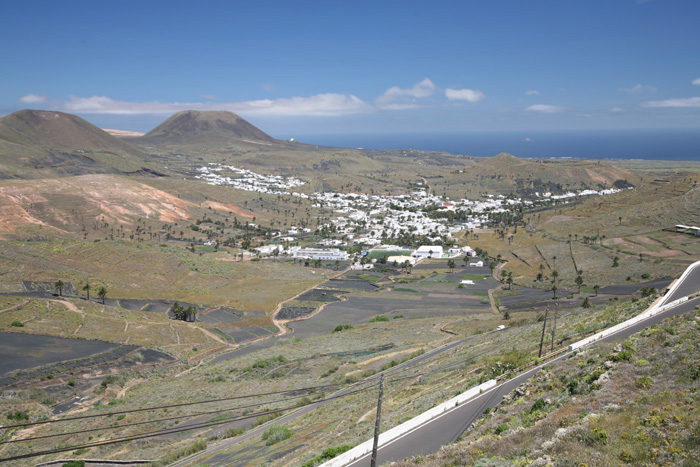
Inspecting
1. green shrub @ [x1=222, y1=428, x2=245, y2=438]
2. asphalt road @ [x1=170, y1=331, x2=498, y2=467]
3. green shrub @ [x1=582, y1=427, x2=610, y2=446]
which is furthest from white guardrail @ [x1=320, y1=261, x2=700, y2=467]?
green shrub @ [x1=222, y1=428, x2=245, y2=438]

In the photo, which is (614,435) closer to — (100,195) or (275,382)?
(275,382)

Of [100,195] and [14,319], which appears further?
[100,195]

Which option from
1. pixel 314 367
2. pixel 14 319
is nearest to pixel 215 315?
pixel 14 319

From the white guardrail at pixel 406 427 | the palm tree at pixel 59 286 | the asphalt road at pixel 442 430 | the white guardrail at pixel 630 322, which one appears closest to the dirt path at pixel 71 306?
the palm tree at pixel 59 286

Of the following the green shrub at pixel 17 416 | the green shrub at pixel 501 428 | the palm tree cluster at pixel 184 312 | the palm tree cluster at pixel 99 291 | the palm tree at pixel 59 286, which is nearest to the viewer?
the green shrub at pixel 501 428

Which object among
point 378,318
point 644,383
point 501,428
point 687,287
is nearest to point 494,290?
point 378,318

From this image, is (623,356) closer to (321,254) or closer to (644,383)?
(644,383)

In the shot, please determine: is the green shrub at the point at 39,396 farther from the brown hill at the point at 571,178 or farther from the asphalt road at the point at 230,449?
the brown hill at the point at 571,178
